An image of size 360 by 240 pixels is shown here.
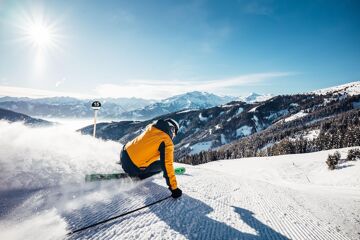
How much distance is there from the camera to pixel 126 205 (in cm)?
566

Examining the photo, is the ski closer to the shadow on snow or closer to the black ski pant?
the black ski pant

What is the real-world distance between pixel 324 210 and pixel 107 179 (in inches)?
252

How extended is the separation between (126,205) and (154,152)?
140 centimetres

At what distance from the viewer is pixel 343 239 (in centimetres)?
576

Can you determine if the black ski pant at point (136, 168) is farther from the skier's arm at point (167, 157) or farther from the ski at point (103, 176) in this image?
the skier's arm at point (167, 157)

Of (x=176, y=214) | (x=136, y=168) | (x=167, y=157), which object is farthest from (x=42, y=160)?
(x=176, y=214)

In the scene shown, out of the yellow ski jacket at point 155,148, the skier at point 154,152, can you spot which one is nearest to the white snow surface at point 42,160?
the skier at point 154,152

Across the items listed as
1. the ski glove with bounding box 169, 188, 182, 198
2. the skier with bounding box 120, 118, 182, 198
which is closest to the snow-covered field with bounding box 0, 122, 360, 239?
the ski glove with bounding box 169, 188, 182, 198

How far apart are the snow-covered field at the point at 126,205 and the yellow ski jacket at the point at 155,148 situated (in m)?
0.81

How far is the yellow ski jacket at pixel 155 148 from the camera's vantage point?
6105 mm

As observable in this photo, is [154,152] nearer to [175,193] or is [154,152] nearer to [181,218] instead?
[175,193]

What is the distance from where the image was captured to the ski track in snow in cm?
466

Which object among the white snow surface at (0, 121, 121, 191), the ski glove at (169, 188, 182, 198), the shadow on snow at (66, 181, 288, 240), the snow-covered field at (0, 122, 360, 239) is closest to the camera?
the snow-covered field at (0, 122, 360, 239)

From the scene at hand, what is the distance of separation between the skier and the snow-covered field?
1.95 ft
